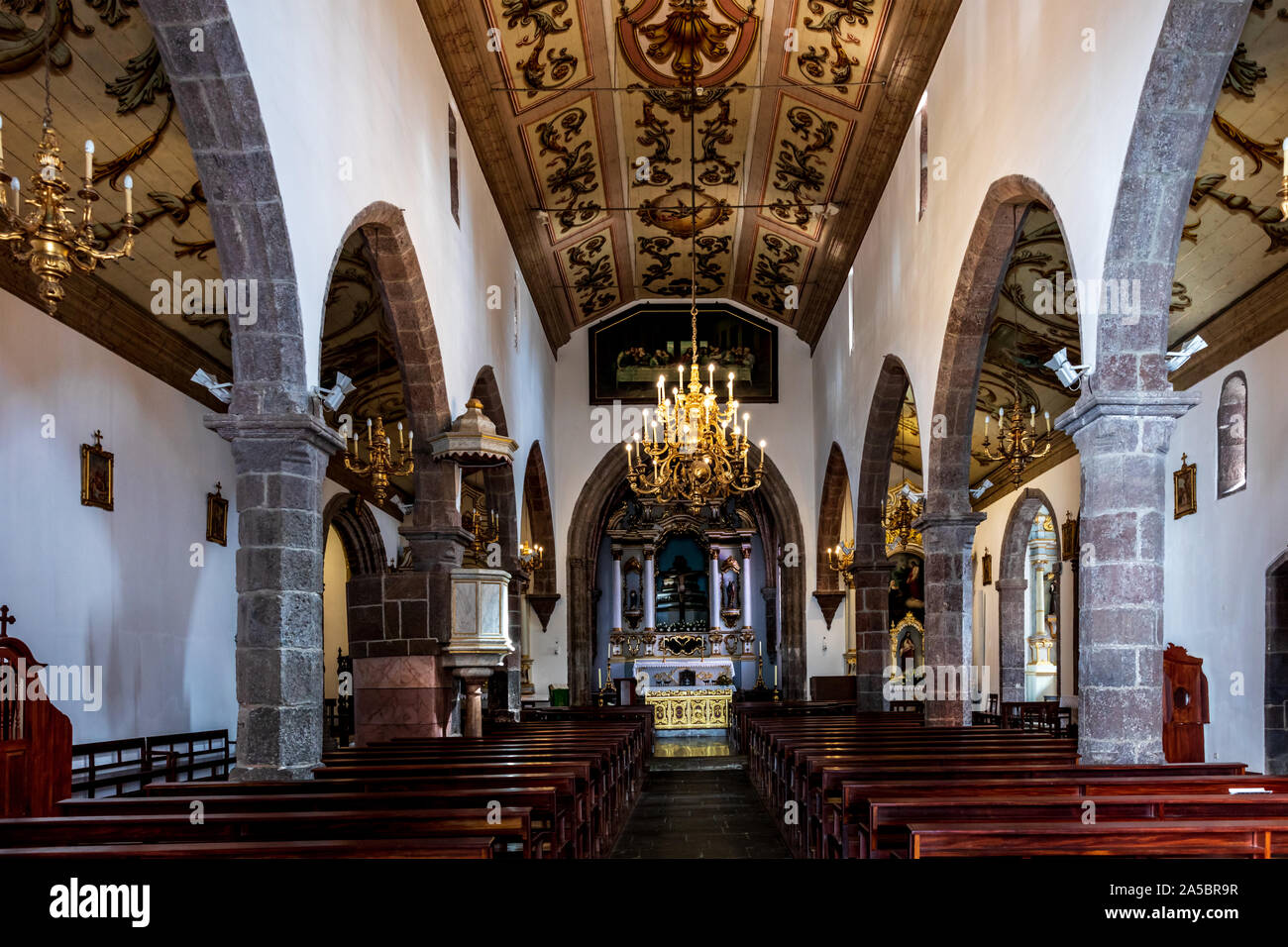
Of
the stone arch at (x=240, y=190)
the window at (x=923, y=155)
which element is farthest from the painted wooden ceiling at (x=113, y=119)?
the window at (x=923, y=155)

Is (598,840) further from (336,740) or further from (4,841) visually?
(336,740)

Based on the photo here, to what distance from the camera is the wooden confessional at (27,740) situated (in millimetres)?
8398

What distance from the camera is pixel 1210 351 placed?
40.9 feet

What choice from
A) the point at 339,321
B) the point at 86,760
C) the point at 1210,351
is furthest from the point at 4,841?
the point at 1210,351

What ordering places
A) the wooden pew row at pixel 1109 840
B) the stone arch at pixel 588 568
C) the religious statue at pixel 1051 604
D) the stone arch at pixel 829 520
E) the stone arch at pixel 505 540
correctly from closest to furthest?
the wooden pew row at pixel 1109 840 → the stone arch at pixel 505 540 → the religious statue at pixel 1051 604 → the stone arch at pixel 829 520 → the stone arch at pixel 588 568

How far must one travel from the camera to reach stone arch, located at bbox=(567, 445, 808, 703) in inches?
891

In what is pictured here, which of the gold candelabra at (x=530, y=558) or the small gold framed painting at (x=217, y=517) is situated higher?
the small gold framed painting at (x=217, y=517)

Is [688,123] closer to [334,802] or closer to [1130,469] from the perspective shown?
[1130,469]

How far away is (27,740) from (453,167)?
6.91 metres

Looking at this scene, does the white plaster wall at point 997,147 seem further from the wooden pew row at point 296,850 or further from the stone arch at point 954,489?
the wooden pew row at point 296,850

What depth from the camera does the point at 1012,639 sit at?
806 inches

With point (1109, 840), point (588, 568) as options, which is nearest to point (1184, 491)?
point (1109, 840)

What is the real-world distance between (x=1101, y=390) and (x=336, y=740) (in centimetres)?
1221

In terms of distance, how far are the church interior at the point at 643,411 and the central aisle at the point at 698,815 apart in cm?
11
